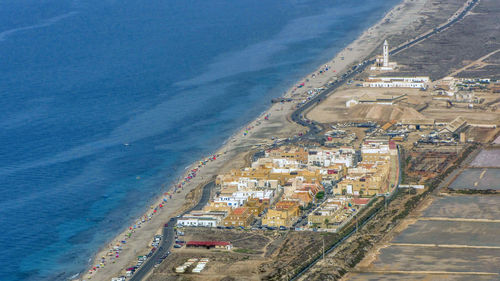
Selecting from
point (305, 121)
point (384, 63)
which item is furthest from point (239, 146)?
point (384, 63)

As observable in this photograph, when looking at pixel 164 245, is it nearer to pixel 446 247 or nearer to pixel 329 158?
pixel 446 247

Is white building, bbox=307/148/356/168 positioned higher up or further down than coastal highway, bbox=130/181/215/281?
higher up

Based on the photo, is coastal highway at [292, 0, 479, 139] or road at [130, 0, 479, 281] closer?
road at [130, 0, 479, 281]

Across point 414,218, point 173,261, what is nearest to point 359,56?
point 414,218

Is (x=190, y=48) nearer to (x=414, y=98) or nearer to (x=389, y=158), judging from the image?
(x=414, y=98)

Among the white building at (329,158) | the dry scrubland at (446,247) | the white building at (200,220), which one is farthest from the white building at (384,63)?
the white building at (200,220)

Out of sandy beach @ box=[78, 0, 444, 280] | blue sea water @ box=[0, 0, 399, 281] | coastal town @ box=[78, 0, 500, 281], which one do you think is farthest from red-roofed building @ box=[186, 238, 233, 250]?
blue sea water @ box=[0, 0, 399, 281]

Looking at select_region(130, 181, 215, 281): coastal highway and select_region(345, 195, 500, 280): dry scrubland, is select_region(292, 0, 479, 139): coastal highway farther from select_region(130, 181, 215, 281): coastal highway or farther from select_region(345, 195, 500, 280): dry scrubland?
select_region(345, 195, 500, 280): dry scrubland
